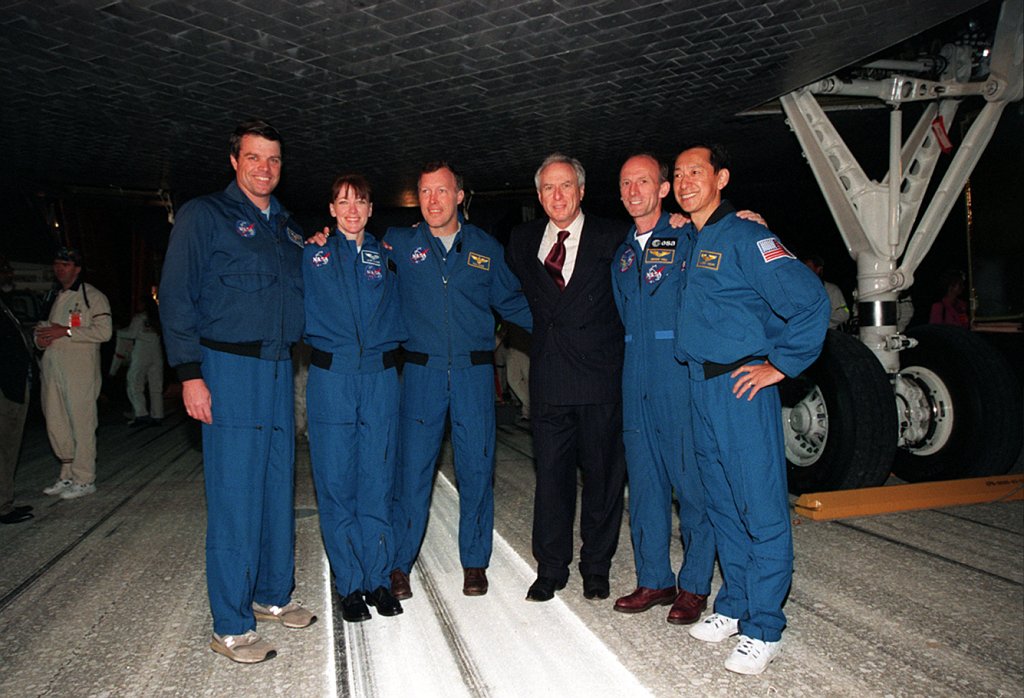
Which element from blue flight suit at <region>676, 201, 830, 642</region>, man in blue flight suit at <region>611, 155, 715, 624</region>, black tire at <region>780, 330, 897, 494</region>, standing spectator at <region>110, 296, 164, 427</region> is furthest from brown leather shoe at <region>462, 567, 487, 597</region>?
standing spectator at <region>110, 296, 164, 427</region>

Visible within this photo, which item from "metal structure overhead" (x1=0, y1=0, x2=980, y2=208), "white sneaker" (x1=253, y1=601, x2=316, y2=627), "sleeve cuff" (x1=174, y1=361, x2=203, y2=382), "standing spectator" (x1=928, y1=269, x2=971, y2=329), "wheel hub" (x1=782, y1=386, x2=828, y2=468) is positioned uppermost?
"metal structure overhead" (x1=0, y1=0, x2=980, y2=208)

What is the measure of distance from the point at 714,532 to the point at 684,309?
1.01 meters

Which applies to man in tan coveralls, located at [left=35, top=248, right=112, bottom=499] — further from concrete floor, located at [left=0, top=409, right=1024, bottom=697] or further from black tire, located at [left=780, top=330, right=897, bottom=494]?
black tire, located at [left=780, top=330, right=897, bottom=494]

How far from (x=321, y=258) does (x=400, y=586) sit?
1616 millimetres

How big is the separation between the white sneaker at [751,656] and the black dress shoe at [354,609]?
153cm

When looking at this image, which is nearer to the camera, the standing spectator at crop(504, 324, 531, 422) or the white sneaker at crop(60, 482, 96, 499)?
the white sneaker at crop(60, 482, 96, 499)

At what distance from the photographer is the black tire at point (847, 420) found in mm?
4434

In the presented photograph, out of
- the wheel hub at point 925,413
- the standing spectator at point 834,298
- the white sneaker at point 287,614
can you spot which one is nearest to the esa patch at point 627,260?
the white sneaker at point 287,614

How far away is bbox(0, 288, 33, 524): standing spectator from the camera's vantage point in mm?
4695

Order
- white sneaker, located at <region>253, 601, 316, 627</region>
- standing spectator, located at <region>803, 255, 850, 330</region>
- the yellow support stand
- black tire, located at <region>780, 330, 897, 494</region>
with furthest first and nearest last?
standing spectator, located at <region>803, 255, 850, 330</region> → black tire, located at <region>780, 330, 897, 494</region> → the yellow support stand → white sneaker, located at <region>253, 601, 316, 627</region>

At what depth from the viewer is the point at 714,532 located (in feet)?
9.32

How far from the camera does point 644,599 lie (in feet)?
9.58

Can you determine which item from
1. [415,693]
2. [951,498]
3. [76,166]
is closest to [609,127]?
[951,498]

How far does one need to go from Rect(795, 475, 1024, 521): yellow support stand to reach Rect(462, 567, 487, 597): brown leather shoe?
2374 millimetres
